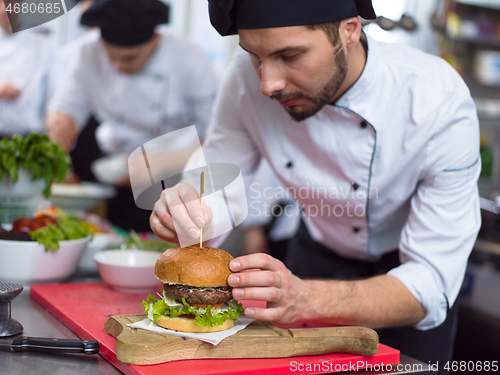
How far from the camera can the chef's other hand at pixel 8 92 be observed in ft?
12.8

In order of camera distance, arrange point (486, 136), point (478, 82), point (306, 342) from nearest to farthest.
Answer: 1. point (306, 342)
2. point (486, 136)
3. point (478, 82)

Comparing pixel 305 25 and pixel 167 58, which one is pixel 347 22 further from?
pixel 167 58

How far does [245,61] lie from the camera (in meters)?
1.75

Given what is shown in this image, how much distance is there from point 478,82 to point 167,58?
3.77 meters

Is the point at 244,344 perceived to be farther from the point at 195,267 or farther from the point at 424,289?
the point at 424,289

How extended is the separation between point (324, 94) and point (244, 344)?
0.72 metres

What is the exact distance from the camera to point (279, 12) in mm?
1278

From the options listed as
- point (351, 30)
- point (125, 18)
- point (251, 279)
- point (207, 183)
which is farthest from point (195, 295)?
point (125, 18)

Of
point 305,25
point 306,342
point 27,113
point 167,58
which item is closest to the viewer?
point 306,342

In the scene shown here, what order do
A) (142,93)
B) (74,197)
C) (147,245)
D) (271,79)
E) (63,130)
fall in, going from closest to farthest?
(271,79)
(147,245)
(74,197)
(63,130)
(142,93)

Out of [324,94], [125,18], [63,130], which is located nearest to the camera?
[324,94]

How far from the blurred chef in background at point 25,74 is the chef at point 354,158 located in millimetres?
2968

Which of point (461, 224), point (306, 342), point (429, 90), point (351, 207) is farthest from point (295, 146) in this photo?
point (306, 342)

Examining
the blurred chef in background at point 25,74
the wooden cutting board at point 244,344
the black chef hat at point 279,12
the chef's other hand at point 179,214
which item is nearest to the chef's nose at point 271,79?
the black chef hat at point 279,12
